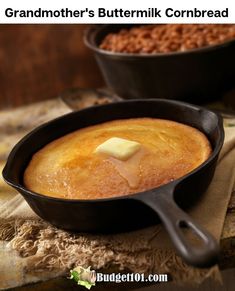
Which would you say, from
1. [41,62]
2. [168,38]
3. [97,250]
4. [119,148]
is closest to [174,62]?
[168,38]

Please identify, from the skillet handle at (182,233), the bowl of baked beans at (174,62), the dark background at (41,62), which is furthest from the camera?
the dark background at (41,62)

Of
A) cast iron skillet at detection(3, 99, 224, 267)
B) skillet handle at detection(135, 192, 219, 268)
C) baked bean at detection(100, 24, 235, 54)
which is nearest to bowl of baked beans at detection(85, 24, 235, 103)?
baked bean at detection(100, 24, 235, 54)

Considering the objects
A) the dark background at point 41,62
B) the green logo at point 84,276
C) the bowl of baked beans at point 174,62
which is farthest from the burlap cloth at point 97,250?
the dark background at point 41,62

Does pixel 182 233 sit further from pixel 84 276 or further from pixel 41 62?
pixel 41 62

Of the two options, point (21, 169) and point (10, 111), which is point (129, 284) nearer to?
point (21, 169)

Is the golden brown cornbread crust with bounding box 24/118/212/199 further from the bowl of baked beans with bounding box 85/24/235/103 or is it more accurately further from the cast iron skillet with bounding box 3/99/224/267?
the bowl of baked beans with bounding box 85/24/235/103

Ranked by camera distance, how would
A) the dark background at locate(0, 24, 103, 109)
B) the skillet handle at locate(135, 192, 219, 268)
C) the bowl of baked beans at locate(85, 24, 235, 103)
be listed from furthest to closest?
the dark background at locate(0, 24, 103, 109)
the bowl of baked beans at locate(85, 24, 235, 103)
the skillet handle at locate(135, 192, 219, 268)

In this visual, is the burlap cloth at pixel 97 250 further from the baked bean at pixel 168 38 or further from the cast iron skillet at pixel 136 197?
the baked bean at pixel 168 38

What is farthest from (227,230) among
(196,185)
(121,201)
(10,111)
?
(10,111)
